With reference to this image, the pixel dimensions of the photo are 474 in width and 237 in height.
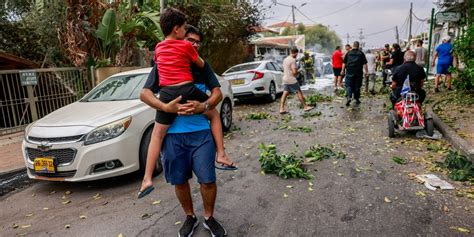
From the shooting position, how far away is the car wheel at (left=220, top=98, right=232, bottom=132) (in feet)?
25.5

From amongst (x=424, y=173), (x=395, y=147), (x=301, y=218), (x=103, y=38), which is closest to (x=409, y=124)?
(x=395, y=147)

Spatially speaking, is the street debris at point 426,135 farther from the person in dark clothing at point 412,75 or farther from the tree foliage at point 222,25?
the tree foliage at point 222,25

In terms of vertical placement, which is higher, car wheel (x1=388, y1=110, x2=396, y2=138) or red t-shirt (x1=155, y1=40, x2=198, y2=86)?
red t-shirt (x1=155, y1=40, x2=198, y2=86)

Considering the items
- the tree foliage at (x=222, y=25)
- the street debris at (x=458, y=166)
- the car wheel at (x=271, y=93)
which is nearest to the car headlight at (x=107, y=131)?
the street debris at (x=458, y=166)

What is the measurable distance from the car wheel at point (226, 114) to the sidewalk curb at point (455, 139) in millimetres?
4539

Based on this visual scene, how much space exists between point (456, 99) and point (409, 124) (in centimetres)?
438

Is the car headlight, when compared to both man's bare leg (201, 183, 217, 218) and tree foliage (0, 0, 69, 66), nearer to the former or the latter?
man's bare leg (201, 183, 217, 218)

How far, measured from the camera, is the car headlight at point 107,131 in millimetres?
4492

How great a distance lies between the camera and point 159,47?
9.52 feet

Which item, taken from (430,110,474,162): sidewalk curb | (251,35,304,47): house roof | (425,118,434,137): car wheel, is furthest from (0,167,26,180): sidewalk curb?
(251,35,304,47): house roof

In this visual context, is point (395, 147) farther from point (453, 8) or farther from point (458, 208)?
point (453, 8)

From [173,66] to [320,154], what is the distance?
359cm

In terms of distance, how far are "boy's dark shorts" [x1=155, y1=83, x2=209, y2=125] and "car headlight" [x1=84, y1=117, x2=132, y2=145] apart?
6.23 feet

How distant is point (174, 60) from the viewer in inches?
113
